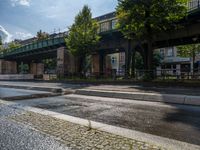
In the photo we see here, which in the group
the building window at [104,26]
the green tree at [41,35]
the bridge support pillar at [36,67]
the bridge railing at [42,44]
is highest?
the green tree at [41,35]

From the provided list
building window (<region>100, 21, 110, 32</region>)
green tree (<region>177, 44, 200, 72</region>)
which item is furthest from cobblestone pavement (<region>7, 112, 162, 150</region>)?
green tree (<region>177, 44, 200, 72</region>)

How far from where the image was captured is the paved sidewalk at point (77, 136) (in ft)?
16.9

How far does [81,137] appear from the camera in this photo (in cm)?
581

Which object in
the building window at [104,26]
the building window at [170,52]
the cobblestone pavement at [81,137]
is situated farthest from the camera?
the building window at [170,52]

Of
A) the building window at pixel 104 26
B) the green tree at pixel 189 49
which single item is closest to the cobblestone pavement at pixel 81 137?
the building window at pixel 104 26

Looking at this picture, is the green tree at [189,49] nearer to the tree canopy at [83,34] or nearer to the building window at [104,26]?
the building window at [104,26]

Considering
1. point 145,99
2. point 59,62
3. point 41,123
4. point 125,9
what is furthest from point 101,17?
point 41,123

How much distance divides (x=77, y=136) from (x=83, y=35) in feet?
111

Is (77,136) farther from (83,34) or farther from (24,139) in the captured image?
(83,34)

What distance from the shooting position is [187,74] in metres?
24.6

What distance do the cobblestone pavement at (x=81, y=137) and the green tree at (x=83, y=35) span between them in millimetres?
31678

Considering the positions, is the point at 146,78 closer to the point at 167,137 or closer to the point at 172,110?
the point at 172,110

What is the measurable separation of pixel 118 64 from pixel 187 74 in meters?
56.8

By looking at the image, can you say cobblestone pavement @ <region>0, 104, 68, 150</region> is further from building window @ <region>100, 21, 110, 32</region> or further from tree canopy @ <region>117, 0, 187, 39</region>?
building window @ <region>100, 21, 110, 32</region>
